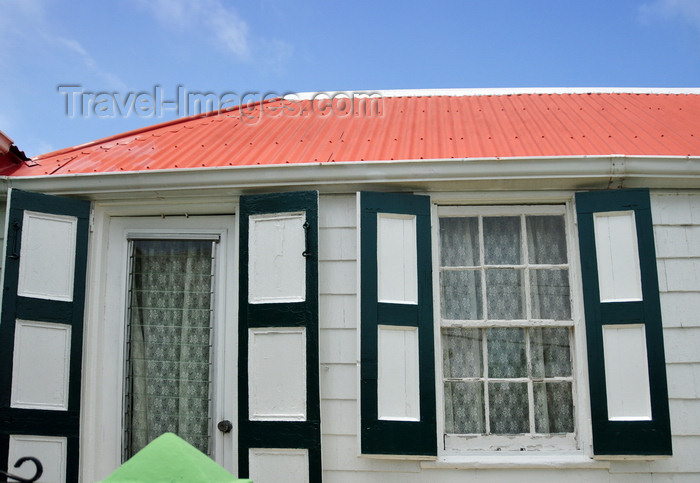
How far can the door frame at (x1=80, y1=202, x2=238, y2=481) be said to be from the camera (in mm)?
4438

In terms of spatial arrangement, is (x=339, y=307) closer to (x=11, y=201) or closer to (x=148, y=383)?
(x=148, y=383)

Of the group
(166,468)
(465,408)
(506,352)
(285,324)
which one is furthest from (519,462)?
(166,468)

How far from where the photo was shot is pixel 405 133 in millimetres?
5363

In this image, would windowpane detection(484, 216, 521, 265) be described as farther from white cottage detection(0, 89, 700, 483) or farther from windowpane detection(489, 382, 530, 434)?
windowpane detection(489, 382, 530, 434)

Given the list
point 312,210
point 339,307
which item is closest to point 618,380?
→ point 339,307

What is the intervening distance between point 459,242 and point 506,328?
0.64 m

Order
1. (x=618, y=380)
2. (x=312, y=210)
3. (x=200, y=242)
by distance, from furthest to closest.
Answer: (x=200, y=242) → (x=312, y=210) → (x=618, y=380)

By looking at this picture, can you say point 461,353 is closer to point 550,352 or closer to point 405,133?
point 550,352

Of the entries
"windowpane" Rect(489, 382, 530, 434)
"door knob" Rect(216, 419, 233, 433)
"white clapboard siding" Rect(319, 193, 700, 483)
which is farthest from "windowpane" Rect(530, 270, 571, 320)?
"door knob" Rect(216, 419, 233, 433)

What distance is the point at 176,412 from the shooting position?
4.53 metres

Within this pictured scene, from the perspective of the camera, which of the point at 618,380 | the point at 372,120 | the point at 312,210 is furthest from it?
the point at 372,120

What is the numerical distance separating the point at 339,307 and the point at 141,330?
1396mm

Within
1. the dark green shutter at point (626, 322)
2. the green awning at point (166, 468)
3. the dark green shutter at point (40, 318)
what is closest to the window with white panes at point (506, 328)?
the dark green shutter at point (626, 322)

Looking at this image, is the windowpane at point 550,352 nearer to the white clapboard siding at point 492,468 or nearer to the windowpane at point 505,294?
the windowpane at point 505,294
